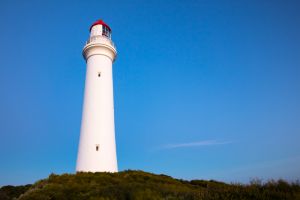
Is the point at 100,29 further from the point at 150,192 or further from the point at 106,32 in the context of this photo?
the point at 150,192

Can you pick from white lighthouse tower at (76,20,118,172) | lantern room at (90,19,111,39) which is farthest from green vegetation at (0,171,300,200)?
lantern room at (90,19,111,39)

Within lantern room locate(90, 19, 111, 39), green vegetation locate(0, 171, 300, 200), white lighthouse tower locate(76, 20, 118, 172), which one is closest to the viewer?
green vegetation locate(0, 171, 300, 200)

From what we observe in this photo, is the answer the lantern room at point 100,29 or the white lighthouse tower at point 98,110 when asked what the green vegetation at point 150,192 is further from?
the lantern room at point 100,29

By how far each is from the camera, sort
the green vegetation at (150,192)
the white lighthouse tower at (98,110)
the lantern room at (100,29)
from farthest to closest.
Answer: the lantern room at (100,29), the white lighthouse tower at (98,110), the green vegetation at (150,192)

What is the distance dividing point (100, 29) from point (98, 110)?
309 inches

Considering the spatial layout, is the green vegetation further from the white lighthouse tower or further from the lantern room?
the lantern room

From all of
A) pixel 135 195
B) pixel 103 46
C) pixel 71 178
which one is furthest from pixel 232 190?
pixel 103 46

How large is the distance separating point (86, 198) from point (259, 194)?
642 centimetres

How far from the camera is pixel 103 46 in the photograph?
21078 millimetres

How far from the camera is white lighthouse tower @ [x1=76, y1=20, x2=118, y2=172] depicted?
1852 cm

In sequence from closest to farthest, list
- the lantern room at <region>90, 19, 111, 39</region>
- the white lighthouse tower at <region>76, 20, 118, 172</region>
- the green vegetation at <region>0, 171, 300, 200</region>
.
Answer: the green vegetation at <region>0, 171, 300, 200</region>, the white lighthouse tower at <region>76, 20, 118, 172</region>, the lantern room at <region>90, 19, 111, 39</region>

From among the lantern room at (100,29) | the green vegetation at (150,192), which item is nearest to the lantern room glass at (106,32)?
the lantern room at (100,29)

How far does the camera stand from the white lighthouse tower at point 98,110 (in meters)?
18.5

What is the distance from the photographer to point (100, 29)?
22.7 metres
